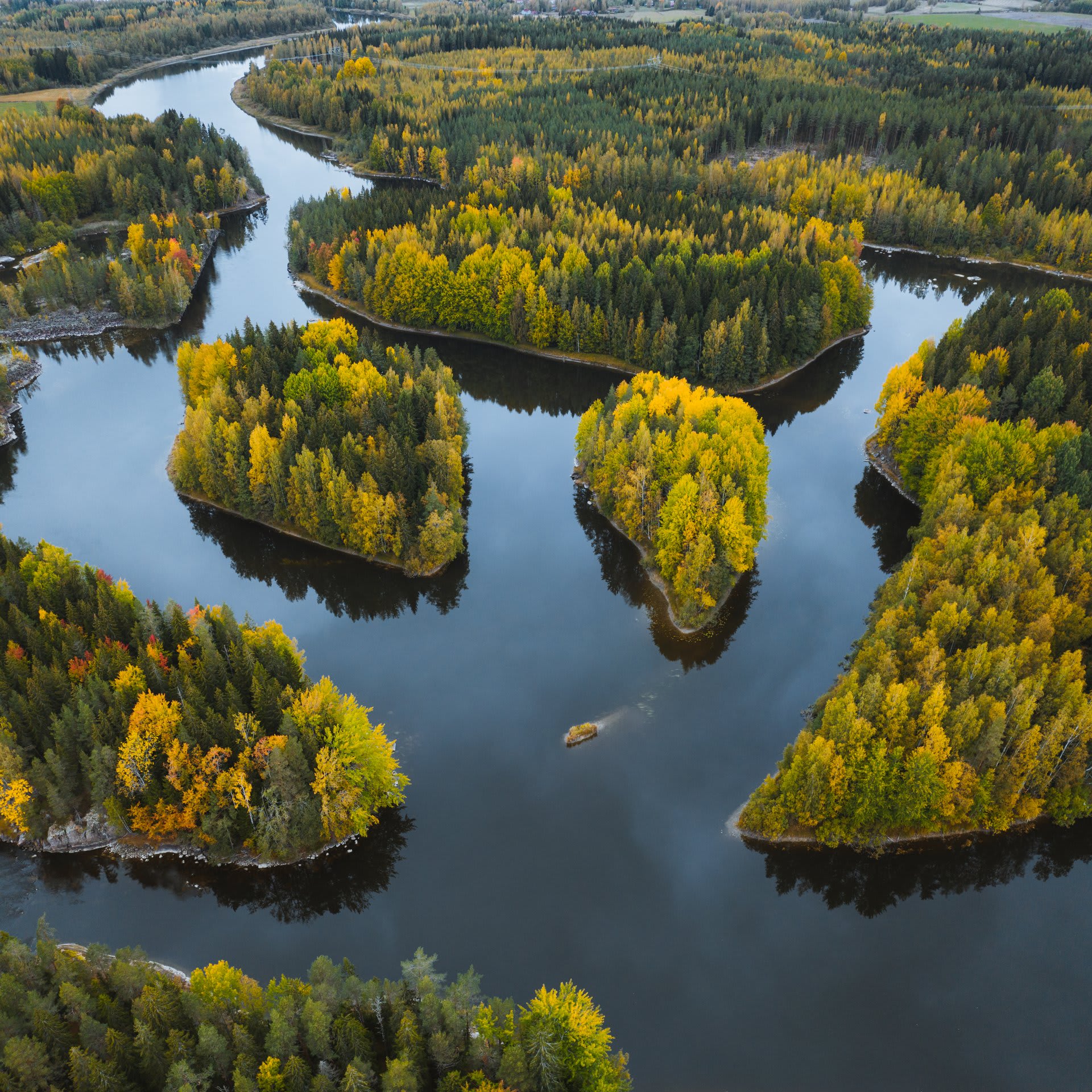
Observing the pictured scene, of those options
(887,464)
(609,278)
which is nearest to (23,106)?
(609,278)

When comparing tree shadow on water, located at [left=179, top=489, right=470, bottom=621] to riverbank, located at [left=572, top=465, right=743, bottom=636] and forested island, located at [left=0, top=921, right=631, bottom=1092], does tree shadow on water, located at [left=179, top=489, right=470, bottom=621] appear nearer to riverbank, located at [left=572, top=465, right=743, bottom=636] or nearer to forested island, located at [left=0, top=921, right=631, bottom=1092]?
riverbank, located at [left=572, top=465, right=743, bottom=636]

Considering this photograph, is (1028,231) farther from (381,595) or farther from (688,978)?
(688,978)

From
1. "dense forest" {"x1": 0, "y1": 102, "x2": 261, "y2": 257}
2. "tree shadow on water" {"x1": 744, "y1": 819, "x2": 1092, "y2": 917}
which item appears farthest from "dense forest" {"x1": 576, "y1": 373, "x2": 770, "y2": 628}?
"dense forest" {"x1": 0, "y1": 102, "x2": 261, "y2": 257}

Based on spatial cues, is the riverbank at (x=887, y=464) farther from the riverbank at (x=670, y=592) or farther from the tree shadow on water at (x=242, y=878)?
the tree shadow on water at (x=242, y=878)

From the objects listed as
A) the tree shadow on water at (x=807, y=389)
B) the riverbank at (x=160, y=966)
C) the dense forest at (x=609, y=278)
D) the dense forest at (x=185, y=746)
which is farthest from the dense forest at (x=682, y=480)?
the riverbank at (x=160, y=966)

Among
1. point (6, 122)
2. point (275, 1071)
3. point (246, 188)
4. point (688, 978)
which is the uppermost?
point (6, 122)

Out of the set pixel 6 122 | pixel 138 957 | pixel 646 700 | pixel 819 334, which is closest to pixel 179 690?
pixel 138 957

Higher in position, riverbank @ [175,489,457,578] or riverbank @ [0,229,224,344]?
riverbank @ [0,229,224,344]
